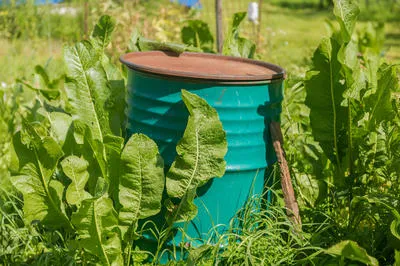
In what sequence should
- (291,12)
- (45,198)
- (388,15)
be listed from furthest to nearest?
(291,12), (388,15), (45,198)

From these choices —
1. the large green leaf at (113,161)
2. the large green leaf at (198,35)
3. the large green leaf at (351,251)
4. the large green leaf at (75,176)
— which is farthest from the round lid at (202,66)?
the large green leaf at (351,251)

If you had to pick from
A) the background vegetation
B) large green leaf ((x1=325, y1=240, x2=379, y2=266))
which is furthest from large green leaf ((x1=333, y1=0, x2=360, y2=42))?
large green leaf ((x1=325, y1=240, x2=379, y2=266))

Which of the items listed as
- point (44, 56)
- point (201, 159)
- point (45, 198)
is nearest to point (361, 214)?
point (201, 159)

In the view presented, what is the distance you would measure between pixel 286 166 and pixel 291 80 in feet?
1.56

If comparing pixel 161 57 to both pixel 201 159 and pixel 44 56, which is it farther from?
pixel 44 56

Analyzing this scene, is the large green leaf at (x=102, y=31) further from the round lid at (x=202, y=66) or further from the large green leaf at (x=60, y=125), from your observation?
the large green leaf at (x=60, y=125)

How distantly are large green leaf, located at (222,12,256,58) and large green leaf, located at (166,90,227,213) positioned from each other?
3.34ft

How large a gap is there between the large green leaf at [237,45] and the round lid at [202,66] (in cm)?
32

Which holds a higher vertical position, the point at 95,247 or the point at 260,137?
the point at 260,137

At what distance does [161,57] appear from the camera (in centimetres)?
272

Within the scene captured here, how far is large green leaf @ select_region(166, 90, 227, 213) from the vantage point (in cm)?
217

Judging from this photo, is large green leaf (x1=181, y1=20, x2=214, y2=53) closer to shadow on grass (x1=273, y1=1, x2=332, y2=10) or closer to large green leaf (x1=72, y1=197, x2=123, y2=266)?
large green leaf (x1=72, y1=197, x2=123, y2=266)

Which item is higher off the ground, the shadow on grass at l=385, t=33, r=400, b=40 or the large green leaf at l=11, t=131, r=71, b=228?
the large green leaf at l=11, t=131, r=71, b=228

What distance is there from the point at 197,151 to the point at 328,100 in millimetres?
622
